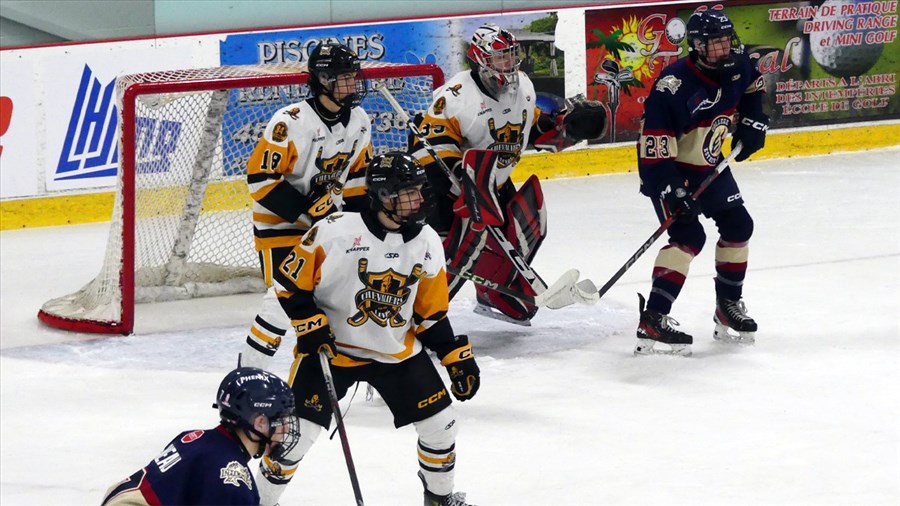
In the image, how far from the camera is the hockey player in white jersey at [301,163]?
475cm

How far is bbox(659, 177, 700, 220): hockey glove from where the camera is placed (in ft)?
17.2

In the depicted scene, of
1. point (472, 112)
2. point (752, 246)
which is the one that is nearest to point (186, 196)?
point (472, 112)

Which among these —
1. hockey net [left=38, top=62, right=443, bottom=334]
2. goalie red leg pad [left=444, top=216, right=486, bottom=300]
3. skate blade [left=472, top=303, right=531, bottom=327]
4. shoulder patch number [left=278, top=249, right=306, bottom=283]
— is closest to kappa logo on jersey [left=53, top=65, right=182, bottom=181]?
hockey net [left=38, top=62, right=443, bottom=334]

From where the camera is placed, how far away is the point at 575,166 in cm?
875

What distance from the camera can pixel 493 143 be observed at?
552 centimetres

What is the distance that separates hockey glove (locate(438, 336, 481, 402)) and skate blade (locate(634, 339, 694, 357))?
183cm

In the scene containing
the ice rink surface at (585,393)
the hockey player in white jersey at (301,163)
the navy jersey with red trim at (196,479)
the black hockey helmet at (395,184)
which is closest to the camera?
the navy jersey with red trim at (196,479)

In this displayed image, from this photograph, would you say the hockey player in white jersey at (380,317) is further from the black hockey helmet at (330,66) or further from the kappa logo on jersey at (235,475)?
the black hockey helmet at (330,66)

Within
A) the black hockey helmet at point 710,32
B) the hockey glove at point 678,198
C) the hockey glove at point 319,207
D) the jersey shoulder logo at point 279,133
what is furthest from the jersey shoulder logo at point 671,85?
the jersey shoulder logo at point 279,133

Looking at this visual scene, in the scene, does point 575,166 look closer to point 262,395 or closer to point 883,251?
point 883,251

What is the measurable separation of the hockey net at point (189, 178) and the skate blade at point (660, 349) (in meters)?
1.71

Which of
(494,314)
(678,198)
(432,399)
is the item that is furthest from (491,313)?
(432,399)

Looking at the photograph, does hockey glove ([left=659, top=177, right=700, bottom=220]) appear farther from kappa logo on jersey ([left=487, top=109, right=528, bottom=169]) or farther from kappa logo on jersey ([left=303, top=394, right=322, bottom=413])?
kappa logo on jersey ([left=303, top=394, right=322, bottom=413])

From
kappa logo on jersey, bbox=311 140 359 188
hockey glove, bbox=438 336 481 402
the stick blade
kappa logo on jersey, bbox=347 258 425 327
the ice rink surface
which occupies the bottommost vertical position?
the ice rink surface
